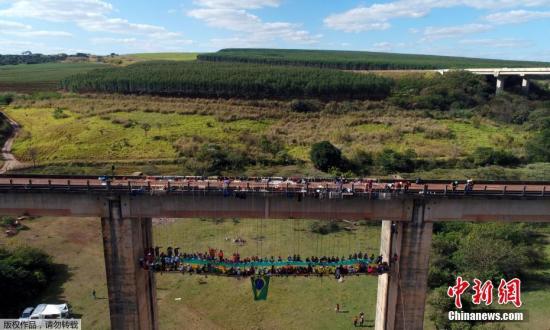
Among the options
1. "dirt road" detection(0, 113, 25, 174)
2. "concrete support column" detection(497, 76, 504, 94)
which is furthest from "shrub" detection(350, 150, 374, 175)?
"concrete support column" detection(497, 76, 504, 94)

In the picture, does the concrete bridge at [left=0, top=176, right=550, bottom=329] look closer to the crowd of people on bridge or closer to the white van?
the crowd of people on bridge

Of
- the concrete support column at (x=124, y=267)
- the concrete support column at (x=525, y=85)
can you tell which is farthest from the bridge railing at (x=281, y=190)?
the concrete support column at (x=525, y=85)

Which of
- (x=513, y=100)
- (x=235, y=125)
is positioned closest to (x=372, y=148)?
(x=235, y=125)

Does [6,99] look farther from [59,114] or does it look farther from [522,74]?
[522,74]

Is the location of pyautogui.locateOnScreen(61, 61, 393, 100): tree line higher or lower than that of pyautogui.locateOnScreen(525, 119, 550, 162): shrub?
higher

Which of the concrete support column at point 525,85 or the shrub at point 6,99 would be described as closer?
the shrub at point 6,99

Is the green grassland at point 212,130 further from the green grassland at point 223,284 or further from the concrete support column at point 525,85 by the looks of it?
the concrete support column at point 525,85
